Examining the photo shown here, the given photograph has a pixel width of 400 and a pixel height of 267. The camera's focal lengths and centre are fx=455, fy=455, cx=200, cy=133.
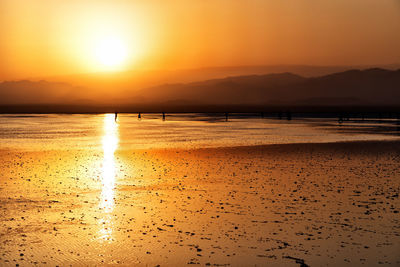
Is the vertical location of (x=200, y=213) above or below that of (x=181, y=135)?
below

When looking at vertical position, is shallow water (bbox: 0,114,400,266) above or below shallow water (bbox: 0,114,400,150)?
below

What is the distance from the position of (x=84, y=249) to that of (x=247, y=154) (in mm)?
17851

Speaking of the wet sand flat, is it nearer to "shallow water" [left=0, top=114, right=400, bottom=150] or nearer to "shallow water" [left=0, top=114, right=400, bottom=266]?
"shallow water" [left=0, top=114, right=400, bottom=266]

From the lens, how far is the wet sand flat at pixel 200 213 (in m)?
8.89

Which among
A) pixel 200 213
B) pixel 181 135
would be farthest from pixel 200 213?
pixel 181 135

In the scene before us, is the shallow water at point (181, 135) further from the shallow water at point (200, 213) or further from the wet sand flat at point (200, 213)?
the wet sand flat at point (200, 213)

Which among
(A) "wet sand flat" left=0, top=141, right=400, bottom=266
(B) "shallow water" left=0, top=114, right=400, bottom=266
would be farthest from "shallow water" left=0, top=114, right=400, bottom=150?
(A) "wet sand flat" left=0, top=141, right=400, bottom=266

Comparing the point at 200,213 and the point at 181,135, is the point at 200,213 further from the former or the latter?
the point at 181,135

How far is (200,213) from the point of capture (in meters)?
12.1

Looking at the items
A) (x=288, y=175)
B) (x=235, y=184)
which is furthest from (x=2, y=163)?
(x=288, y=175)

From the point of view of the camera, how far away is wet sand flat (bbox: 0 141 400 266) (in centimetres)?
889

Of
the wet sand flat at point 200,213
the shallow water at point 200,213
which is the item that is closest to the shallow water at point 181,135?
the shallow water at point 200,213

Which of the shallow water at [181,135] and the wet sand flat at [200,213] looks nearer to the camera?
the wet sand flat at [200,213]

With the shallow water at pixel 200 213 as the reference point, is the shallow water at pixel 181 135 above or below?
above
